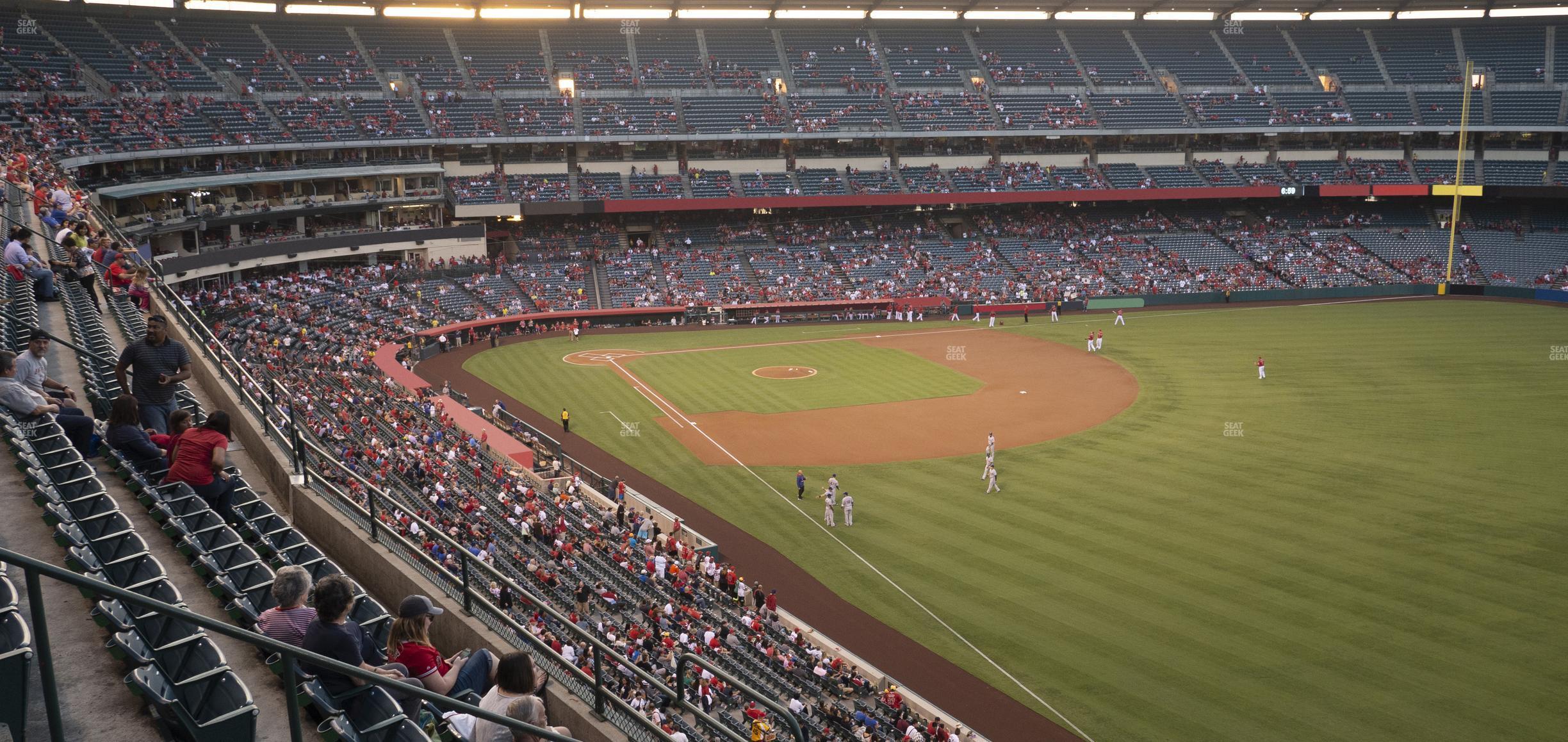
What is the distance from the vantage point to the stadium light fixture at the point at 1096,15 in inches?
3000

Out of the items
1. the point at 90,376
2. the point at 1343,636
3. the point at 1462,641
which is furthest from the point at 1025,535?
the point at 90,376

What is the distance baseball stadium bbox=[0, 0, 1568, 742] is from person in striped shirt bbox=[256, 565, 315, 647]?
0.20ft

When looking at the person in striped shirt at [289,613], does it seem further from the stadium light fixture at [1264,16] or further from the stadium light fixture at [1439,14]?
the stadium light fixture at [1439,14]

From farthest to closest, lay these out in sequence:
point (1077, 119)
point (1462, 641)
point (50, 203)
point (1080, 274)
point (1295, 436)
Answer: point (1077, 119)
point (1080, 274)
point (1295, 436)
point (50, 203)
point (1462, 641)

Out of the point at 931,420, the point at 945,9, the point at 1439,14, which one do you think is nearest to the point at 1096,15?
the point at 945,9

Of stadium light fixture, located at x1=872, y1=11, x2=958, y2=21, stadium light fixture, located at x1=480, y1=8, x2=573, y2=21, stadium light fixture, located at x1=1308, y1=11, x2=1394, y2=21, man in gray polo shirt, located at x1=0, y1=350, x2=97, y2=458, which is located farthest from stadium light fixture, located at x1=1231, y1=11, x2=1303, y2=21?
man in gray polo shirt, located at x1=0, y1=350, x2=97, y2=458

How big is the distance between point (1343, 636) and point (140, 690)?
20010 millimetres

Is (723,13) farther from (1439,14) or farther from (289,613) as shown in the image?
(289,613)

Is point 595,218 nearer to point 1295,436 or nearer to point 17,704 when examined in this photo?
point 1295,436

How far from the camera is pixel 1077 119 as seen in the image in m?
71.3

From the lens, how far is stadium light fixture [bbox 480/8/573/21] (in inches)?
2697

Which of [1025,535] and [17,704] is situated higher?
[17,704]

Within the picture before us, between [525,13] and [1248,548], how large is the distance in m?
61.1

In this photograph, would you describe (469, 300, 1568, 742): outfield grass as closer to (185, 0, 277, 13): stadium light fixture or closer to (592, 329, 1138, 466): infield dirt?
(592, 329, 1138, 466): infield dirt
